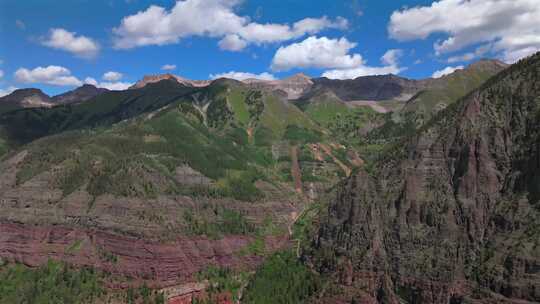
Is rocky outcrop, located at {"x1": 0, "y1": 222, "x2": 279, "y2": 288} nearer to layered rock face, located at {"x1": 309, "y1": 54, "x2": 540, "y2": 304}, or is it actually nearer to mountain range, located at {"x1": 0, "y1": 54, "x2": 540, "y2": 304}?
mountain range, located at {"x1": 0, "y1": 54, "x2": 540, "y2": 304}

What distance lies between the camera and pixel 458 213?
138 m

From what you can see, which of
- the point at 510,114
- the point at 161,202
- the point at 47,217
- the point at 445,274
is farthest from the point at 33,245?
the point at 510,114

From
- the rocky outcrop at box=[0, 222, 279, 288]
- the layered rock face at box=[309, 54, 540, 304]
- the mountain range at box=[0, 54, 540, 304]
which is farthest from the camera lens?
the rocky outcrop at box=[0, 222, 279, 288]

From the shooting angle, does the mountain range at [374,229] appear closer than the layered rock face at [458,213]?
No

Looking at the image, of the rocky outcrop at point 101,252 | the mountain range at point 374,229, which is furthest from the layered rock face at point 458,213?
the rocky outcrop at point 101,252

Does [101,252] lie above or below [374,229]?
below

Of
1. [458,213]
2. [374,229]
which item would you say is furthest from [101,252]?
[458,213]

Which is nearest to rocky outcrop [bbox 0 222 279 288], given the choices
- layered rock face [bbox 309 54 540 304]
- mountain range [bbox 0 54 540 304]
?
mountain range [bbox 0 54 540 304]

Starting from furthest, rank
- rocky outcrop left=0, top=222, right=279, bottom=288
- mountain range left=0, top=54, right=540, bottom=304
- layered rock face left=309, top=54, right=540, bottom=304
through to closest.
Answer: rocky outcrop left=0, top=222, right=279, bottom=288 < mountain range left=0, top=54, right=540, bottom=304 < layered rock face left=309, top=54, right=540, bottom=304

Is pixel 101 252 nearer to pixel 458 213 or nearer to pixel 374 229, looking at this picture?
pixel 374 229

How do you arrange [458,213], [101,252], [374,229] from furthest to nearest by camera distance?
→ [101,252] < [374,229] < [458,213]

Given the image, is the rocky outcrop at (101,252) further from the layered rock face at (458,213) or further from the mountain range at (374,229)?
the layered rock face at (458,213)

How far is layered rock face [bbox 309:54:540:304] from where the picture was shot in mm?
122875

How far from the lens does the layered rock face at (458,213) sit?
4838 inches
